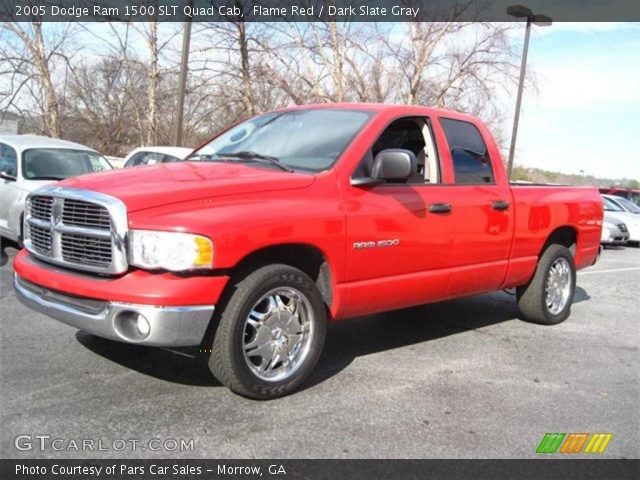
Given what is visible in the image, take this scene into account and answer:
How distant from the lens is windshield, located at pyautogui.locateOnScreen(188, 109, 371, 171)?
177 inches

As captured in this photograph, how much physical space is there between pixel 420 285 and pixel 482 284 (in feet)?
2.98

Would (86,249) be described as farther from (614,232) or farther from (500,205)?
(614,232)

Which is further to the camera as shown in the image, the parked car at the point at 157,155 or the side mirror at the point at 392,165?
the parked car at the point at 157,155

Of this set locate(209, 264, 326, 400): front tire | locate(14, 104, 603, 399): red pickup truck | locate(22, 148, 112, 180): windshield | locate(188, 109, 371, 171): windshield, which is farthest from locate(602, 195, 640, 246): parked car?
locate(209, 264, 326, 400): front tire

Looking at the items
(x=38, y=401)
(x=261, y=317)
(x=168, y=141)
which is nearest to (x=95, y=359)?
(x=38, y=401)

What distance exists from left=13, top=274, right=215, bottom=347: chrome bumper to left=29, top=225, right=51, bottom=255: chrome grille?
20.6 inches

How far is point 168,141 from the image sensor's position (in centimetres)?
2798

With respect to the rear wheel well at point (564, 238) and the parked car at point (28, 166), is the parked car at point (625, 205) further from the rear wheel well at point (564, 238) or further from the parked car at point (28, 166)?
the parked car at point (28, 166)

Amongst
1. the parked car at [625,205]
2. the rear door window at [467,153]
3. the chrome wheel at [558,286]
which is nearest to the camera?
the rear door window at [467,153]

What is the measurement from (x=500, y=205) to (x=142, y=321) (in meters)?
3.34

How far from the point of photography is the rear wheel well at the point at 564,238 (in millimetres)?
6450

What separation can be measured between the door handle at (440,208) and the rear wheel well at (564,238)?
193 cm

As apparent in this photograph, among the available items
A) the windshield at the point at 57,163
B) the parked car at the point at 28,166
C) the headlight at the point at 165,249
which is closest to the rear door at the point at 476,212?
the headlight at the point at 165,249

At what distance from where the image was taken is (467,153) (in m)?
5.46
